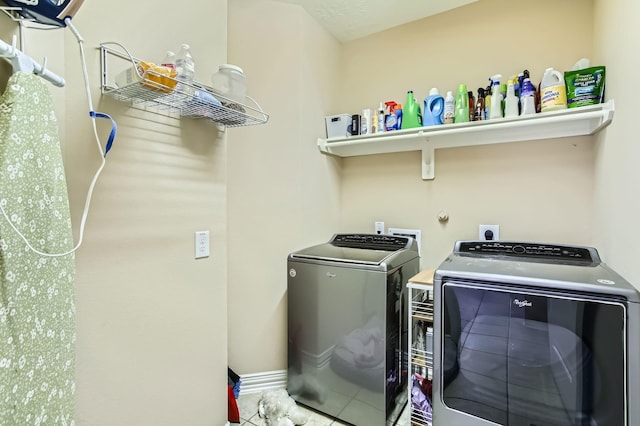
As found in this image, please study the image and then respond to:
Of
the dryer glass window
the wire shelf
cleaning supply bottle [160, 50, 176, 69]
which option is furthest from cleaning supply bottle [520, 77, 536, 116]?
cleaning supply bottle [160, 50, 176, 69]

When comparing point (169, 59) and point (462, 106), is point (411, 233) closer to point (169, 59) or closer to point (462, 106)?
point (462, 106)

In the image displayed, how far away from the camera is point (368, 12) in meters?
2.04

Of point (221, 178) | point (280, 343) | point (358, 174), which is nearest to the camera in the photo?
point (221, 178)

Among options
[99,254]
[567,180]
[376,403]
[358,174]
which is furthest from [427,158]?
[99,254]

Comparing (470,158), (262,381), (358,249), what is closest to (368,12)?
(470,158)

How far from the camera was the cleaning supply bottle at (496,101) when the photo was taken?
171 cm

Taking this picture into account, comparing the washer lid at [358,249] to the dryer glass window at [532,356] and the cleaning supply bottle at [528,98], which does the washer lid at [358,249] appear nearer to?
the dryer glass window at [532,356]

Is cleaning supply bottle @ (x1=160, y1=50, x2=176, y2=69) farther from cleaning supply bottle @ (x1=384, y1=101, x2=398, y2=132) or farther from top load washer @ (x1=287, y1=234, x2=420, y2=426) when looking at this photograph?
cleaning supply bottle @ (x1=384, y1=101, x2=398, y2=132)

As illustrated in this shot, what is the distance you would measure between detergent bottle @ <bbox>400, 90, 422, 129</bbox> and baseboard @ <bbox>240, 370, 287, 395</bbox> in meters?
1.85

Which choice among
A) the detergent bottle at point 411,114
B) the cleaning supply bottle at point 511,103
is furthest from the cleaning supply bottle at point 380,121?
the cleaning supply bottle at point 511,103

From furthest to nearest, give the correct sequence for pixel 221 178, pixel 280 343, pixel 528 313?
pixel 280 343, pixel 221 178, pixel 528 313

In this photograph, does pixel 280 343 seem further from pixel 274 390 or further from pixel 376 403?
pixel 376 403

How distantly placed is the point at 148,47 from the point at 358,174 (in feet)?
5.28

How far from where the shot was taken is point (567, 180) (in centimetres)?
172
